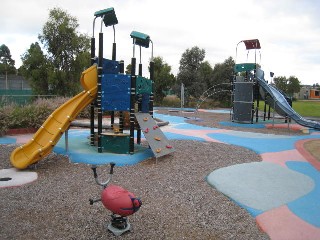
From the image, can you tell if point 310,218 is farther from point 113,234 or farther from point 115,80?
point 115,80

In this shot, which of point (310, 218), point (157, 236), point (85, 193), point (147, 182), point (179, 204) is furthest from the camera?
point (147, 182)

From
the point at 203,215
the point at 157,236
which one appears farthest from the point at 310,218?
the point at 157,236

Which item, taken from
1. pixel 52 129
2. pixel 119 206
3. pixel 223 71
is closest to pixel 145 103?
pixel 52 129

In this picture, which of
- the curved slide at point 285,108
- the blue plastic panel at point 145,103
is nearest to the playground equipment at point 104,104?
the blue plastic panel at point 145,103

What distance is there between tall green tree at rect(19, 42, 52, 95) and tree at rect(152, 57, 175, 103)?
14.6m

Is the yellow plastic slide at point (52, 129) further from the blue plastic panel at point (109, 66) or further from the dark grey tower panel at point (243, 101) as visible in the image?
the dark grey tower panel at point (243, 101)

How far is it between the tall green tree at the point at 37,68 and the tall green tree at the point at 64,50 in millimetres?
482

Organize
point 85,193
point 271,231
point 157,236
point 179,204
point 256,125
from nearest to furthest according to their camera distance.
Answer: point 157,236 < point 271,231 < point 179,204 < point 85,193 < point 256,125

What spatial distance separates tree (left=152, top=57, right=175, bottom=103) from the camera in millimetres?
34844

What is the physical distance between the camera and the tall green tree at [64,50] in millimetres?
21734

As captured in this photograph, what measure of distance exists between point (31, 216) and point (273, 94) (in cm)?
1491

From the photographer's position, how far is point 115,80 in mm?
8883

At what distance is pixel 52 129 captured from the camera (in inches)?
325

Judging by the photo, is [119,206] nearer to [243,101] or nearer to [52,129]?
[52,129]
